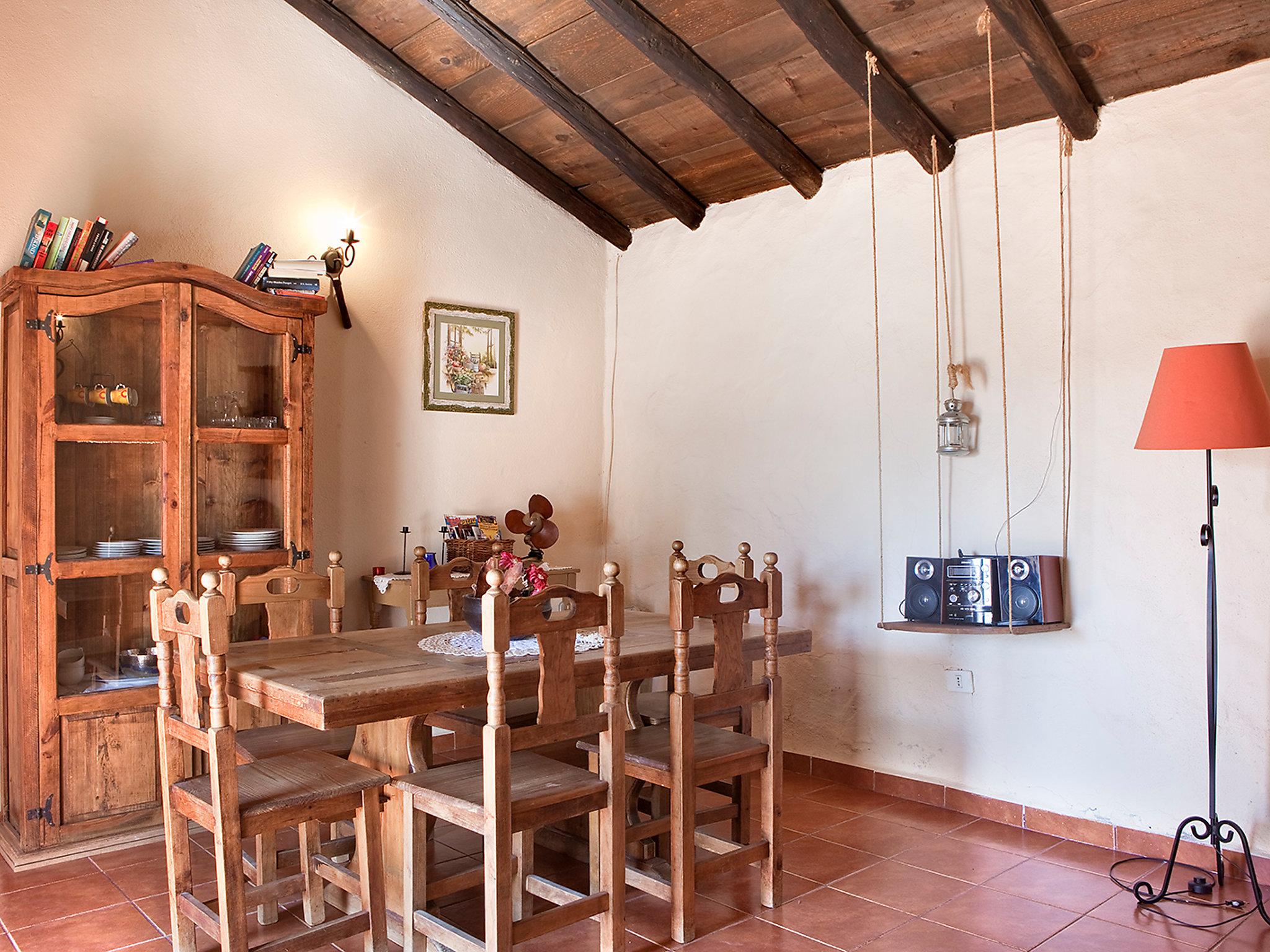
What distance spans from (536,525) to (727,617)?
199 cm

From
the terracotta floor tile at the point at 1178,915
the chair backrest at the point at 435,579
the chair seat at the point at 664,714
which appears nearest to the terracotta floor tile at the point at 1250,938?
the terracotta floor tile at the point at 1178,915

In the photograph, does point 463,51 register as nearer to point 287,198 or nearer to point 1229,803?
point 287,198

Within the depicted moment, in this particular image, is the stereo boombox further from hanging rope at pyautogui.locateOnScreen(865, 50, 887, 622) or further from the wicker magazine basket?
the wicker magazine basket

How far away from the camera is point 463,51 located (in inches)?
163

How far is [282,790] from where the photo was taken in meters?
2.43

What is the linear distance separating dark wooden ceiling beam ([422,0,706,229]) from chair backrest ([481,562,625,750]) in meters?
2.37

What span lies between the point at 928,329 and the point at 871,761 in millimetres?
1745

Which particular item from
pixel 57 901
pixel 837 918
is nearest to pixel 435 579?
pixel 57 901

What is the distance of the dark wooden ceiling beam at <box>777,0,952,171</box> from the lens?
3262 millimetres

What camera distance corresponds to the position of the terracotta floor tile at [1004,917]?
8.96 ft

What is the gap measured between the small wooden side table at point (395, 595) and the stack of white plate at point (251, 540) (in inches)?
23.3

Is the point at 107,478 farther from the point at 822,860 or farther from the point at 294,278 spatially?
the point at 822,860

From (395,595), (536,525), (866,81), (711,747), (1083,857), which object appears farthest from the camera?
(536,525)

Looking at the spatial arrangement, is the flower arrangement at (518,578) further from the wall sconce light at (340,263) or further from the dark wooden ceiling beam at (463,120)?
the dark wooden ceiling beam at (463,120)
